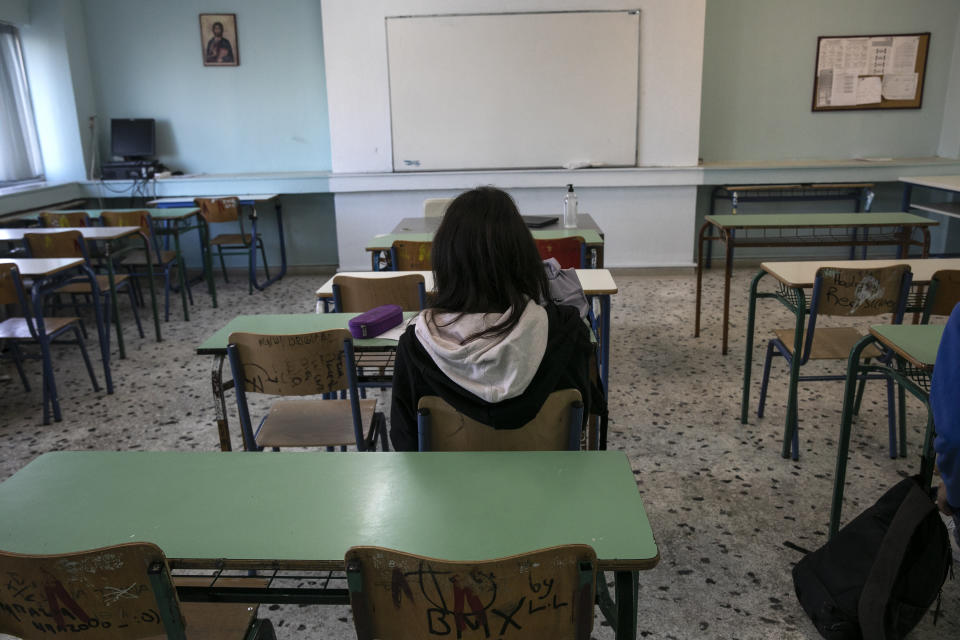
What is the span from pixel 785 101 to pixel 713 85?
0.62 metres

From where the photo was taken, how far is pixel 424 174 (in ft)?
18.6

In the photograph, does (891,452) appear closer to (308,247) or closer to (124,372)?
(124,372)

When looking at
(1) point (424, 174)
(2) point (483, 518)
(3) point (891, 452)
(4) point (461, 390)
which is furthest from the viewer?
(1) point (424, 174)

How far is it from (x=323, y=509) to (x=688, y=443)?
78.1 inches

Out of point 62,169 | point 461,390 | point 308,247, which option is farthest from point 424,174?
point 461,390

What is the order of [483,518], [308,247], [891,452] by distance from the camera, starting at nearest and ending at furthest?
1. [483,518]
2. [891,452]
3. [308,247]

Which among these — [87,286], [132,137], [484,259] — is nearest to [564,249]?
[484,259]

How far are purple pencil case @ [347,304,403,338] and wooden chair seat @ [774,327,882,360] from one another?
1511mm

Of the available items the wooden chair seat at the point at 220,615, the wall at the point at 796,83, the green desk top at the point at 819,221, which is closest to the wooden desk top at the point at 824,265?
the green desk top at the point at 819,221

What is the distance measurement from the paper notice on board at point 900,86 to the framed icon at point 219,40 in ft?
17.7

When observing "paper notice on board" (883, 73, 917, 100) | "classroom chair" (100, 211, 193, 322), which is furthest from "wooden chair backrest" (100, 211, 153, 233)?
"paper notice on board" (883, 73, 917, 100)

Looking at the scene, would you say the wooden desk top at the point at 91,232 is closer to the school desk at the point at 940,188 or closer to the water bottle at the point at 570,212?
the water bottle at the point at 570,212

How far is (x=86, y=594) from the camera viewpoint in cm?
96

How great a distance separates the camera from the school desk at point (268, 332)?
202 cm
